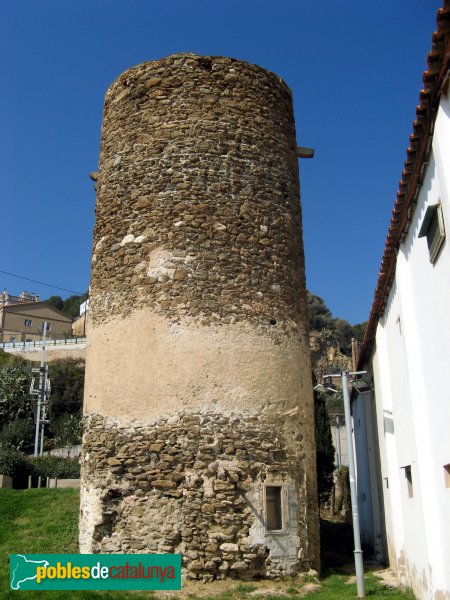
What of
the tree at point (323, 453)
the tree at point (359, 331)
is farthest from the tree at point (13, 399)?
the tree at point (359, 331)

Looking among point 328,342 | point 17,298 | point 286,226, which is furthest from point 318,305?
point 286,226

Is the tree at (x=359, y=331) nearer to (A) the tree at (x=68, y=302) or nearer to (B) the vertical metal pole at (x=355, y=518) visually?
(A) the tree at (x=68, y=302)

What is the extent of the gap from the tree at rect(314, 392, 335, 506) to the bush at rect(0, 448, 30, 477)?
10.3 metres

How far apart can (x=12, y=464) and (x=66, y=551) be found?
1025 centimetres

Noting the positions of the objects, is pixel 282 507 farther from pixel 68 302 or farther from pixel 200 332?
pixel 68 302

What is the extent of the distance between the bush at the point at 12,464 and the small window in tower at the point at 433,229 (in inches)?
700

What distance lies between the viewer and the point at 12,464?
21.8 m

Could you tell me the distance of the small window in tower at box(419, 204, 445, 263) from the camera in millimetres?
7168

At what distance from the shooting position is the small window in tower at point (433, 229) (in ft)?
23.5

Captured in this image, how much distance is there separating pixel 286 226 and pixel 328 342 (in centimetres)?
6098

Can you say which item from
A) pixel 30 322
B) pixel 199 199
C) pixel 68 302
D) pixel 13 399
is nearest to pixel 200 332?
pixel 199 199

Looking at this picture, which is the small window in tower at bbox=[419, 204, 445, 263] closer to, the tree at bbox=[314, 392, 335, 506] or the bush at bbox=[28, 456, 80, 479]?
the tree at bbox=[314, 392, 335, 506]

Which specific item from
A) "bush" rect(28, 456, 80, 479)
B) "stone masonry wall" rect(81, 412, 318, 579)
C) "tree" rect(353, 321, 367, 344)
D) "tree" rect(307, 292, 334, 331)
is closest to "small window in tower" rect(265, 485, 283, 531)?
"stone masonry wall" rect(81, 412, 318, 579)

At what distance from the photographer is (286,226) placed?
12727 mm
